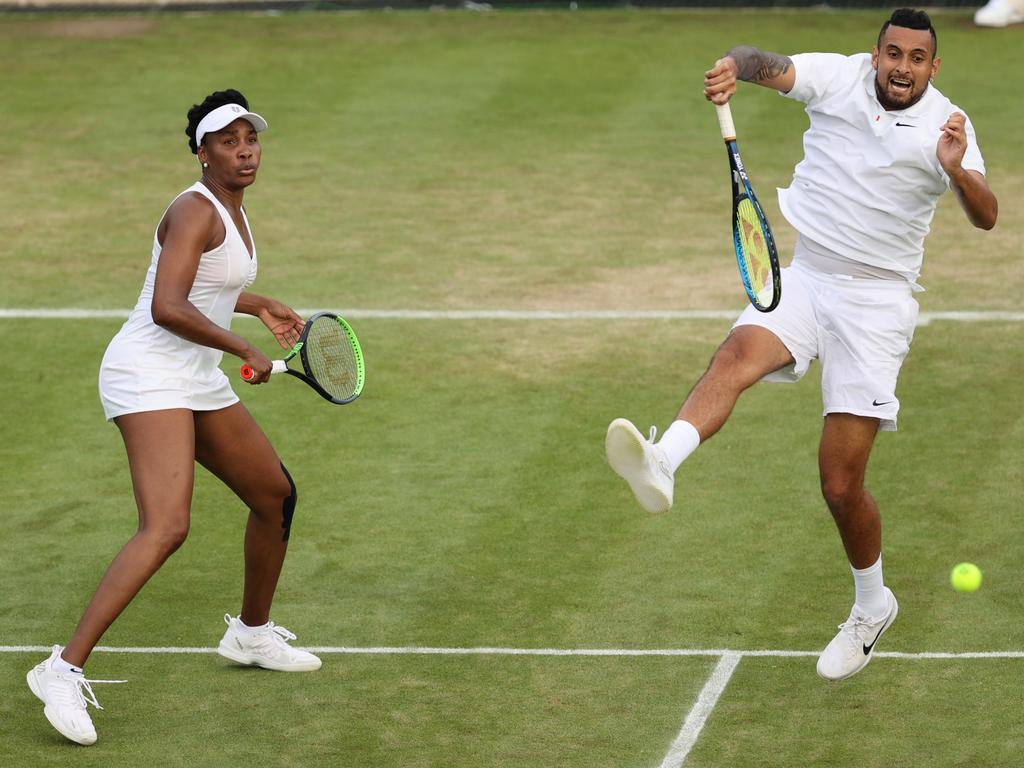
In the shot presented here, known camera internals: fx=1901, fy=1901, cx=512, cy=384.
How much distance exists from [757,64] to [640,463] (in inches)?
Result: 72.5

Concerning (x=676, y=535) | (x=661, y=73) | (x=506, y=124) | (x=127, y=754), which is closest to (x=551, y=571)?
(x=676, y=535)

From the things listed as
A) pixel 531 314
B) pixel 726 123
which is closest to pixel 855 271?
pixel 726 123

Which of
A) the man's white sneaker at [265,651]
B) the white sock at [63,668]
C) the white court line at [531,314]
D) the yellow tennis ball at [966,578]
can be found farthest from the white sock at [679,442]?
the white court line at [531,314]

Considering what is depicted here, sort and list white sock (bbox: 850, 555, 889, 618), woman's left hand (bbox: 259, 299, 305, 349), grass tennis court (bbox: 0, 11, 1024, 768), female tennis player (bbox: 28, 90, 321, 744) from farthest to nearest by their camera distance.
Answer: woman's left hand (bbox: 259, 299, 305, 349) < white sock (bbox: 850, 555, 889, 618) < grass tennis court (bbox: 0, 11, 1024, 768) < female tennis player (bbox: 28, 90, 321, 744)

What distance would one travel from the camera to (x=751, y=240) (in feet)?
27.4

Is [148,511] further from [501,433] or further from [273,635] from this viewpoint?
[501,433]

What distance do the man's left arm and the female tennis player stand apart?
2.84m

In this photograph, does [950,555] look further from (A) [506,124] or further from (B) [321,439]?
(A) [506,124]

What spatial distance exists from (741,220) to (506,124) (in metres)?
10.9

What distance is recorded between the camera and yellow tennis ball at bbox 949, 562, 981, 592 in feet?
28.6

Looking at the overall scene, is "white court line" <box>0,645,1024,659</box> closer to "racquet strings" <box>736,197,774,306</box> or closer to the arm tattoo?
"racquet strings" <box>736,197,774,306</box>

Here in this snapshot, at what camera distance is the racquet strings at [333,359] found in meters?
8.48

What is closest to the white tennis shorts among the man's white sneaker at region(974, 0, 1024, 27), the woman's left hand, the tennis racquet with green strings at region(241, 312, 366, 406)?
the tennis racquet with green strings at region(241, 312, 366, 406)

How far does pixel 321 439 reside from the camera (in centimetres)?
1170
